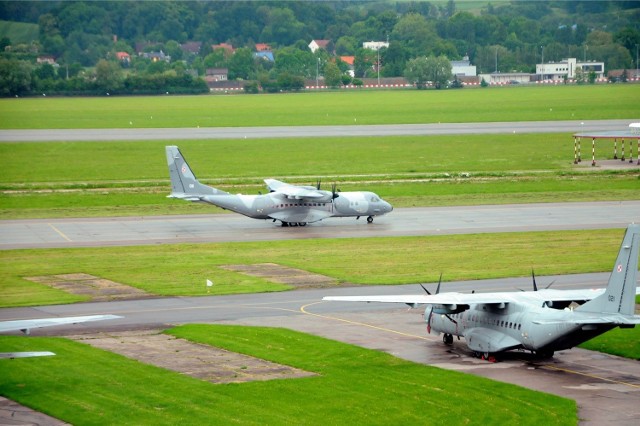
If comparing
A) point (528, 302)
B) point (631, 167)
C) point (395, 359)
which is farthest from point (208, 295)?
point (631, 167)

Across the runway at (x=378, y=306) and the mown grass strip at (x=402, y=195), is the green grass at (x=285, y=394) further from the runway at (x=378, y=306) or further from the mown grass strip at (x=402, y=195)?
the mown grass strip at (x=402, y=195)

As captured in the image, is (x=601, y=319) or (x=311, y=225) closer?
(x=601, y=319)

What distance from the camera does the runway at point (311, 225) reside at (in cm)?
7769

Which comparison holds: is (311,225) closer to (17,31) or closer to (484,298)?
(484,298)

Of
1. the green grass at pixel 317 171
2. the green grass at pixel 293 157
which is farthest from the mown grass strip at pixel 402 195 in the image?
the green grass at pixel 293 157

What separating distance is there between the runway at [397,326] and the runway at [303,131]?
98505 millimetres

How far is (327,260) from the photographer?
228 ft

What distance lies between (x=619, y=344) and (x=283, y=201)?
39319 mm

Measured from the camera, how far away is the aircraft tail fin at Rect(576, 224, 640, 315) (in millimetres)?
40062

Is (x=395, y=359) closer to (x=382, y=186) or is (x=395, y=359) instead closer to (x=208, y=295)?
(x=208, y=295)

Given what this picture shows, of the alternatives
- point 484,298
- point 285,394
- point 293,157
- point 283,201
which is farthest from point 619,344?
point 293,157

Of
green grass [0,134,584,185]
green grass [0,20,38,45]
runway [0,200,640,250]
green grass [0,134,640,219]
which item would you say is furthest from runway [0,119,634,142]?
runway [0,200,640,250]

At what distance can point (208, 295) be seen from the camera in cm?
5959

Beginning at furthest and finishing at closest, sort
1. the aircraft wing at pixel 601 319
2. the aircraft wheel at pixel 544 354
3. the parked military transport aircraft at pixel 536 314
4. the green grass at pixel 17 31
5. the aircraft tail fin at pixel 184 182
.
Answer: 1. the green grass at pixel 17 31
2. the aircraft tail fin at pixel 184 182
3. the aircraft wheel at pixel 544 354
4. the parked military transport aircraft at pixel 536 314
5. the aircraft wing at pixel 601 319
